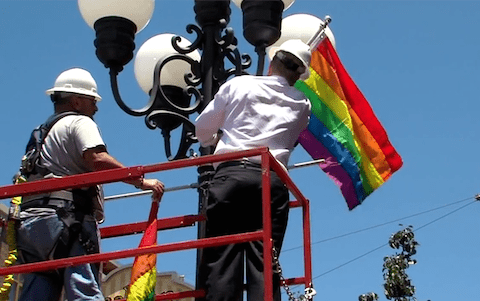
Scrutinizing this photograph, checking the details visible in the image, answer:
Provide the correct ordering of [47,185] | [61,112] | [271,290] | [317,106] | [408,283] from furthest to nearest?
[408,283] → [317,106] → [61,112] → [47,185] → [271,290]

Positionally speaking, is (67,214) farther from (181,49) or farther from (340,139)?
(340,139)

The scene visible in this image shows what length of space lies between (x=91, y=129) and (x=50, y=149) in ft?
1.03

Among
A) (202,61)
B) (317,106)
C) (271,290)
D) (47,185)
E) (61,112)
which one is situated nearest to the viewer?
(271,290)

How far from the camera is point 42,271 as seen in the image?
6410 mm

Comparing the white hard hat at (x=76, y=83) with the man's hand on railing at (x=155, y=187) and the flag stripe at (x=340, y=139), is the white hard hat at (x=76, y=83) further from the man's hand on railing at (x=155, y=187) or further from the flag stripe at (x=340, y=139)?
the flag stripe at (x=340, y=139)

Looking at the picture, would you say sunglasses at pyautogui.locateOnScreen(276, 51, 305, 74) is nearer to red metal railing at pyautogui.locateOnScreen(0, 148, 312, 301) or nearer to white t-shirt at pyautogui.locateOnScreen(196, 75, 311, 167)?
white t-shirt at pyautogui.locateOnScreen(196, 75, 311, 167)

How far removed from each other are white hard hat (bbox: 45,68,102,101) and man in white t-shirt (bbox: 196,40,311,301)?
0.75 meters

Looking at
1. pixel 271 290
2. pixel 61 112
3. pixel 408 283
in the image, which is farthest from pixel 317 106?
pixel 408 283

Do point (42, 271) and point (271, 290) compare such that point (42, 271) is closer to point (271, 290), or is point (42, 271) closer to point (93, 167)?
point (93, 167)

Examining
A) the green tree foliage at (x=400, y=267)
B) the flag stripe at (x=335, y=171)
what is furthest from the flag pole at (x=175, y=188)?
the green tree foliage at (x=400, y=267)

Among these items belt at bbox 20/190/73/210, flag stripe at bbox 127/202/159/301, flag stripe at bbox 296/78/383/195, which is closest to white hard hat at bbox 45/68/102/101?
belt at bbox 20/190/73/210

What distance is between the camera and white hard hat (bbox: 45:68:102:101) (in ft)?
22.6

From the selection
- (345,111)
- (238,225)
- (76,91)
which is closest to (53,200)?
(76,91)

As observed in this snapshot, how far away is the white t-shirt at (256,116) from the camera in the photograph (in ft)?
21.7
